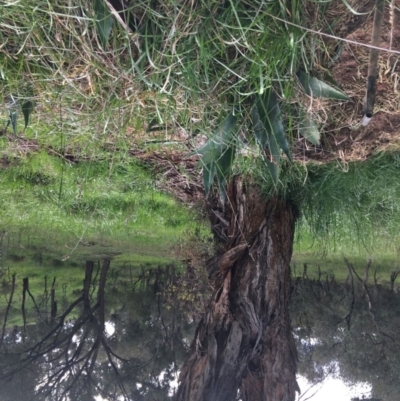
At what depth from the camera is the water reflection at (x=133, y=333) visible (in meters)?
3.18

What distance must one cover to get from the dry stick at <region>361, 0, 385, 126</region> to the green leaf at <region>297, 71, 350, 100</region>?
0.33ft

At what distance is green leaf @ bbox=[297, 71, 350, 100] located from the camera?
99 cm

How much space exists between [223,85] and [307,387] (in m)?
2.31

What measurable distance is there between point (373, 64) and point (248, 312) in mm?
1467

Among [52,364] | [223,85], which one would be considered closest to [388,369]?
[52,364]

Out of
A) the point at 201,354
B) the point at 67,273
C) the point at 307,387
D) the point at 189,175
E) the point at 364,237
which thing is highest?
the point at 189,175

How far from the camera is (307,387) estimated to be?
2750mm

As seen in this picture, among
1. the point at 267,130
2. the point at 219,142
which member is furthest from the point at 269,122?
the point at 219,142

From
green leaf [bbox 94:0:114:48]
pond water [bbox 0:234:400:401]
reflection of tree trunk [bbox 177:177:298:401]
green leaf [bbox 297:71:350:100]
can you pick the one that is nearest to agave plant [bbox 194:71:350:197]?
green leaf [bbox 297:71:350:100]

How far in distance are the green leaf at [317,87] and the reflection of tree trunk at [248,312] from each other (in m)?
1.09

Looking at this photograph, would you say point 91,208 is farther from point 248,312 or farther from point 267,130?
point 267,130

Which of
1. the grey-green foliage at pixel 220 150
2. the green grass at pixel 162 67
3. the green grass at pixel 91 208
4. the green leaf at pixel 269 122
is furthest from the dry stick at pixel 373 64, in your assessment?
the green grass at pixel 91 208

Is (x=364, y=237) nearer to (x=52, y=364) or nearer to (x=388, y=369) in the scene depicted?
(x=388, y=369)

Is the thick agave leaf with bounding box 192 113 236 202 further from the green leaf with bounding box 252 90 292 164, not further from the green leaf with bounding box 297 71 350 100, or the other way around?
the green leaf with bounding box 297 71 350 100
